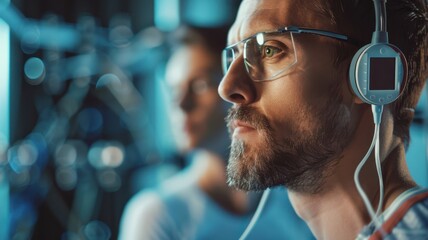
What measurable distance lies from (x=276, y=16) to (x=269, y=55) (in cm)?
8

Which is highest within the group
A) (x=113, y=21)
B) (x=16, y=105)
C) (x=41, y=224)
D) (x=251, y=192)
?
(x=113, y=21)

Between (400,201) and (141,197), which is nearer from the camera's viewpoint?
(400,201)

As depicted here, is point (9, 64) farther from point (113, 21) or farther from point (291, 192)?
point (291, 192)

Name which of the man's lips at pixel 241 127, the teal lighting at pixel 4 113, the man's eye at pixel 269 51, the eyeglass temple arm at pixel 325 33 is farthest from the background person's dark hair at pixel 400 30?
the teal lighting at pixel 4 113

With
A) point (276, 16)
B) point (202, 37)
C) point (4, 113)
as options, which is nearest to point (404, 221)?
point (276, 16)

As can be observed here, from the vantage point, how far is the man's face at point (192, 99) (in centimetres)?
125

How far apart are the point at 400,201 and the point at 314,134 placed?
0.75ft

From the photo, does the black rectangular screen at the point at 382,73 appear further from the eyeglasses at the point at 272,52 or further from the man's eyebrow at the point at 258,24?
the man's eyebrow at the point at 258,24

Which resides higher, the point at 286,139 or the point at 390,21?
the point at 390,21

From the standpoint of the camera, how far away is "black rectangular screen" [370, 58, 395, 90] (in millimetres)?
1095

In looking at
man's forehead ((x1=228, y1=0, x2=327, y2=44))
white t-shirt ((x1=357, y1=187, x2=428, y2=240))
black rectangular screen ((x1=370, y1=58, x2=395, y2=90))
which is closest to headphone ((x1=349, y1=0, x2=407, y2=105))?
black rectangular screen ((x1=370, y1=58, x2=395, y2=90))

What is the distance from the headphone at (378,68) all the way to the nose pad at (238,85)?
0.68 feet

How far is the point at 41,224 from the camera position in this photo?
1260mm

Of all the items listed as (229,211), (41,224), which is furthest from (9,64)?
(229,211)
